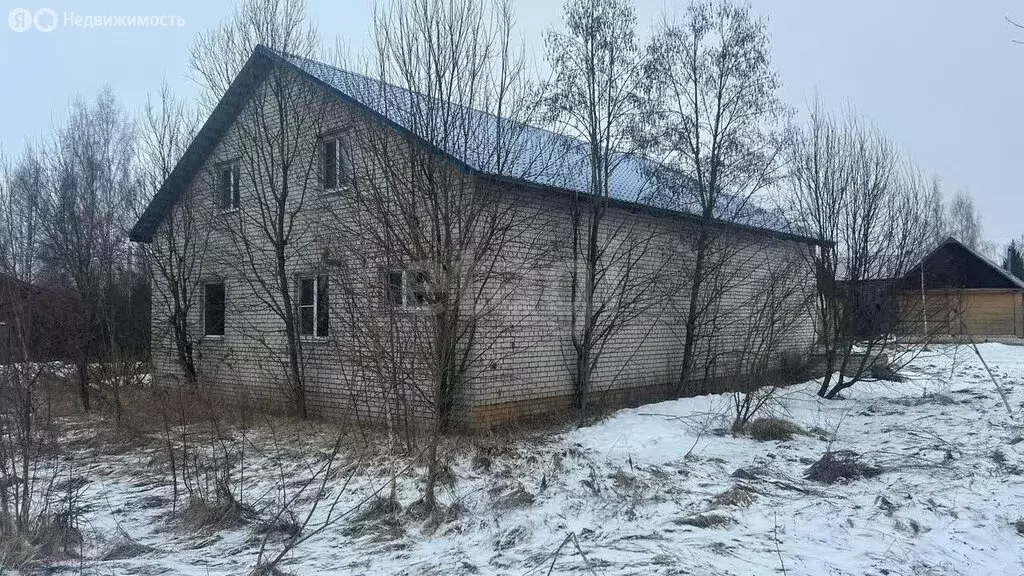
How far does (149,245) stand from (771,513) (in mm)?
14749

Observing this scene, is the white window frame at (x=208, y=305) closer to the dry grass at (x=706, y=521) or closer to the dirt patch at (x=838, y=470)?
the dry grass at (x=706, y=521)

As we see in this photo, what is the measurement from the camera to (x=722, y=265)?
12758 millimetres

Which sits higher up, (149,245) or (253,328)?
(149,245)

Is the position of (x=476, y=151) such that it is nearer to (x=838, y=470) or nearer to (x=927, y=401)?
(x=838, y=470)

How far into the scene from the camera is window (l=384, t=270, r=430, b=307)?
6.79 meters

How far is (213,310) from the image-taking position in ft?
48.7

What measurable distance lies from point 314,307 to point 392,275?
5.48 metres

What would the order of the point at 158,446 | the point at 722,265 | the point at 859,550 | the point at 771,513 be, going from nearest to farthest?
1. the point at 859,550
2. the point at 771,513
3. the point at 158,446
4. the point at 722,265

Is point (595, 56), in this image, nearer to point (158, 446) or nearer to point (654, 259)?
point (654, 259)

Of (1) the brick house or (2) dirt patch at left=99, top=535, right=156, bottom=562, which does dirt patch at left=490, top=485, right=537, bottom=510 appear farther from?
(2) dirt patch at left=99, top=535, right=156, bottom=562

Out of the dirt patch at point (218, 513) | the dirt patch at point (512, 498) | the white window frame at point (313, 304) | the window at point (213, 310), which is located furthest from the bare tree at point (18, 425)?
the window at point (213, 310)

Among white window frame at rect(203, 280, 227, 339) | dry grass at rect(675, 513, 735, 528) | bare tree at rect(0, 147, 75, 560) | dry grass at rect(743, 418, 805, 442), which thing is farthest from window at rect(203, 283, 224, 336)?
dry grass at rect(675, 513, 735, 528)

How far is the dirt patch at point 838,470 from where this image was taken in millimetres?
7307

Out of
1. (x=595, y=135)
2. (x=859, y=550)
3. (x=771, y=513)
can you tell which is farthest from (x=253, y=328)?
(x=859, y=550)
